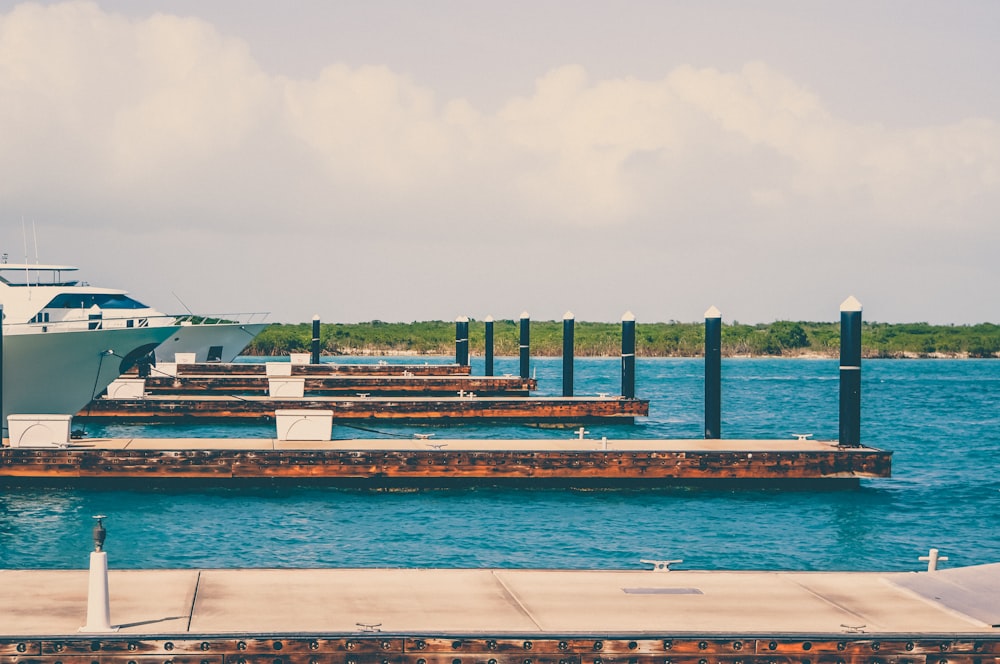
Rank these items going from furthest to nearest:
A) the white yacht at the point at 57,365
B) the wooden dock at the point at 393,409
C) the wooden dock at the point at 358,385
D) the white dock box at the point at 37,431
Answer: the wooden dock at the point at 358,385 → the wooden dock at the point at 393,409 → the white yacht at the point at 57,365 → the white dock box at the point at 37,431

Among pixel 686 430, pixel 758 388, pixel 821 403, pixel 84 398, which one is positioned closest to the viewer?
pixel 84 398

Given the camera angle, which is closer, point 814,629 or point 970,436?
point 814,629

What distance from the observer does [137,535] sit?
1864cm

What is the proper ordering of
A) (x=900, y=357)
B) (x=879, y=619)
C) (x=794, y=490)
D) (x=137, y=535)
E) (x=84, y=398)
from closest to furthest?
(x=879, y=619), (x=137, y=535), (x=794, y=490), (x=84, y=398), (x=900, y=357)

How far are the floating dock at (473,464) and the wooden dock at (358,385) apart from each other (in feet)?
62.7

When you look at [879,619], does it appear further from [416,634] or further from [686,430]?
[686,430]

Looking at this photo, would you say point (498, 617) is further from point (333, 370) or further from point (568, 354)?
point (333, 370)

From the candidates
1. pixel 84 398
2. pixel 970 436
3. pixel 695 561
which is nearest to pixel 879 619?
pixel 695 561

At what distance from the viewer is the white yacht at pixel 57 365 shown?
2775cm

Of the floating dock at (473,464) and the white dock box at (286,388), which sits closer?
the floating dock at (473,464)

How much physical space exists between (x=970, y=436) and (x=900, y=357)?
74787 mm

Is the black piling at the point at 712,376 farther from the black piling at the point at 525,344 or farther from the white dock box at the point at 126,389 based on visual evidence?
the white dock box at the point at 126,389

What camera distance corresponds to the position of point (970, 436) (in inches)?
1529

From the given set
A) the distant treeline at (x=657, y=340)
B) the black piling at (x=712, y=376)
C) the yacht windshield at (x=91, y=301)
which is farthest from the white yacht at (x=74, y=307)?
the distant treeline at (x=657, y=340)
